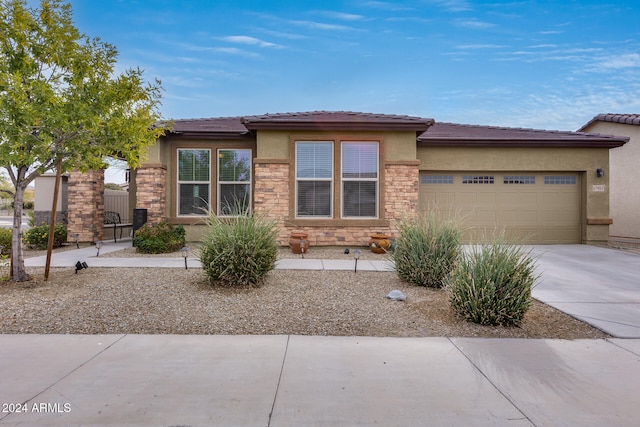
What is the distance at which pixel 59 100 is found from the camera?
5277 mm

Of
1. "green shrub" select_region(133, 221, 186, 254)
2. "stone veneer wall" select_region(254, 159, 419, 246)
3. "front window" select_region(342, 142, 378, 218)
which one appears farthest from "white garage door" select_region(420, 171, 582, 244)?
"green shrub" select_region(133, 221, 186, 254)

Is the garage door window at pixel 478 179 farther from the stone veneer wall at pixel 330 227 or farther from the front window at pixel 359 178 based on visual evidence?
the front window at pixel 359 178

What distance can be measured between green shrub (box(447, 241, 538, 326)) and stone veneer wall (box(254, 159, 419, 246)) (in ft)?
19.6

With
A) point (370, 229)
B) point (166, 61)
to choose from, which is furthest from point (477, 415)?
point (166, 61)

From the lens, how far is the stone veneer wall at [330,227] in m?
10.3

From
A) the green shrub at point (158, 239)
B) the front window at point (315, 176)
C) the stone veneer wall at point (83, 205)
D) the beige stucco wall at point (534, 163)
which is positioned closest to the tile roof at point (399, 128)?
the beige stucco wall at point (534, 163)

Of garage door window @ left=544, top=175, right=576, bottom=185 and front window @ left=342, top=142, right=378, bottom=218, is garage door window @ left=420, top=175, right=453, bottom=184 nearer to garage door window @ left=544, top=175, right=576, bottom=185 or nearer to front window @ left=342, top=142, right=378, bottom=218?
front window @ left=342, top=142, right=378, bottom=218

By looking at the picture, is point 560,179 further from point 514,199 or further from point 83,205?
→ point 83,205

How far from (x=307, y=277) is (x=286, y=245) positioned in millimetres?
3905

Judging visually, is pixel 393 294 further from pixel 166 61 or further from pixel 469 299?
pixel 166 61

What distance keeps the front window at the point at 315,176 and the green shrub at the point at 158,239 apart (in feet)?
12.3

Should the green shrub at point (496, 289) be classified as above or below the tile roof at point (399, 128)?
below

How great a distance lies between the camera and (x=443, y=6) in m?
11.1

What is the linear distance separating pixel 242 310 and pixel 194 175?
785 cm
